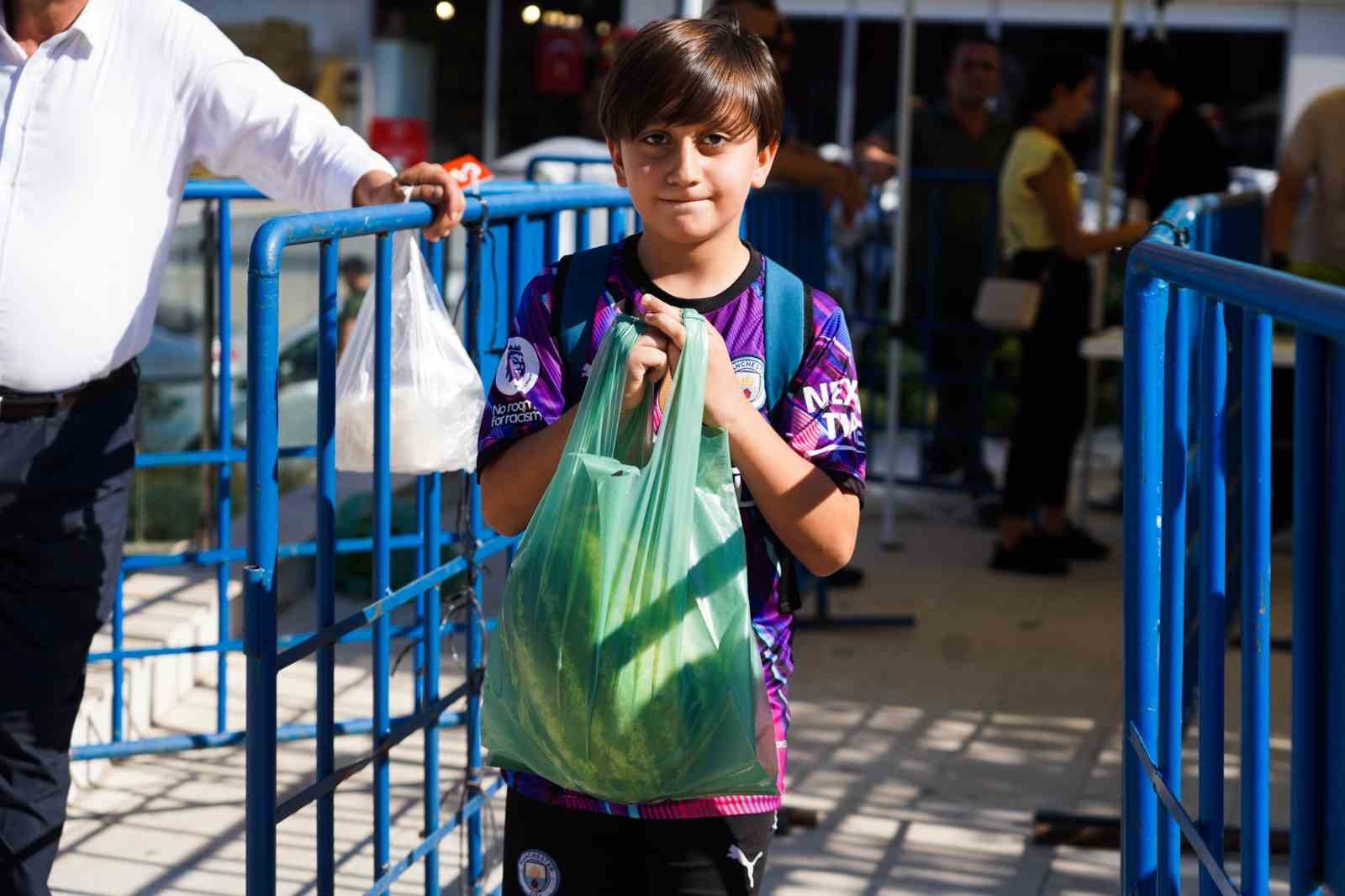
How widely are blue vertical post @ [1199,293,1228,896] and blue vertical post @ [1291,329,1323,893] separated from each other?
1.08ft

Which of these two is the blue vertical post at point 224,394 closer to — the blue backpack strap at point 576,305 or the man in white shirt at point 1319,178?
the blue backpack strap at point 576,305

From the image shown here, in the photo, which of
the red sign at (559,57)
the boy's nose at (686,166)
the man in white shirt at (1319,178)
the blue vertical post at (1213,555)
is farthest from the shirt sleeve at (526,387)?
the red sign at (559,57)

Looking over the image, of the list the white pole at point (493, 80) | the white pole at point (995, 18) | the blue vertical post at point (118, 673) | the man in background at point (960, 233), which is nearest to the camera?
the blue vertical post at point (118, 673)

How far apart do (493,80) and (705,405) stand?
11680mm

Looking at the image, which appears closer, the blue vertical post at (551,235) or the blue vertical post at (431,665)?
the blue vertical post at (431,665)

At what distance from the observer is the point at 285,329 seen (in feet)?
20.9

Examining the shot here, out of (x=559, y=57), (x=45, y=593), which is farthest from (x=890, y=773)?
(x=559, y=57)

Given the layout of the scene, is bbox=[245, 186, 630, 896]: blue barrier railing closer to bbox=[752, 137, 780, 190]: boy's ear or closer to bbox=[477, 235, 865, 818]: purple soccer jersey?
bbox=[477, 235, 865, 818]: purple soccer jersey

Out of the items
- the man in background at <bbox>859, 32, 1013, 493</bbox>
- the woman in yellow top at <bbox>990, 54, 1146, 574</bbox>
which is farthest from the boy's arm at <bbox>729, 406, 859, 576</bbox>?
the man in background at <bbox>859, 32, 1013, 493</bbox>

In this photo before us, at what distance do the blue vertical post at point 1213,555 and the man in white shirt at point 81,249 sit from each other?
4.01 ft

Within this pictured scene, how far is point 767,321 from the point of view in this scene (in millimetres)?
2041

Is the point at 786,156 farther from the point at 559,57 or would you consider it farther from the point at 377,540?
the point at 559,57

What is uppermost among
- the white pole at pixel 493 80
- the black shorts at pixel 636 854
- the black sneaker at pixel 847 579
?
the white pole at pixel 493 80

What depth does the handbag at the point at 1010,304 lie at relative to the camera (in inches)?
261
